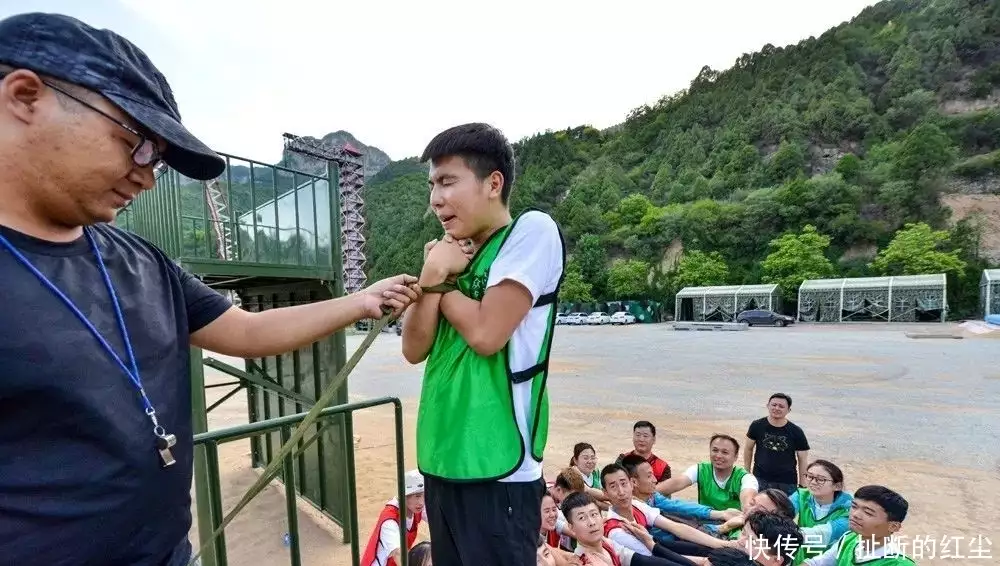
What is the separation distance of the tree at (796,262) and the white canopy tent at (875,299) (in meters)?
1.20

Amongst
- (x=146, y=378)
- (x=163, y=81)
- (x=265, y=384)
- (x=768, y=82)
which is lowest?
(x=265, y=384)

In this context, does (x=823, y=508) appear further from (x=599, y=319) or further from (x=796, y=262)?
(x=796, y=262)

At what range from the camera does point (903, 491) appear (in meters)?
6.48

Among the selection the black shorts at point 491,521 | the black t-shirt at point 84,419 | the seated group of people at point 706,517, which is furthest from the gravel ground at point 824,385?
the black t-shirt at point 84,419

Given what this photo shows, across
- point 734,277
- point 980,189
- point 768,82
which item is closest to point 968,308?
point 734,277

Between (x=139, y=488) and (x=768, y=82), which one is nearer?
(x=139, y=488)

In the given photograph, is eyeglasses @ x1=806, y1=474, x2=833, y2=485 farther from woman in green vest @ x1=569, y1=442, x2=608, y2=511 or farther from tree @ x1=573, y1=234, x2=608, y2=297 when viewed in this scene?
tree @ x1=573, y1=234, x2=608, y2=297

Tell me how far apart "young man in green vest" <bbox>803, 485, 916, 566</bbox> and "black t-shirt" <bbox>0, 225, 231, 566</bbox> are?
12.7ft

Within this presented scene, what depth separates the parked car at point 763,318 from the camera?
114ft

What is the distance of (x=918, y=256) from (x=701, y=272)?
15.1 m

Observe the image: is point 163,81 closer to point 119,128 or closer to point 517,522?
point 119,128

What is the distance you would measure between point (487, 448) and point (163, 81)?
45.1 inches

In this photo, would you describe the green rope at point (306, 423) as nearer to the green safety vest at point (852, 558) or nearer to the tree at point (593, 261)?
the green safety vest at point (852, 558)

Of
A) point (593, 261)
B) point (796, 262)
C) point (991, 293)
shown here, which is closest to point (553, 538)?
point (991, 293)
